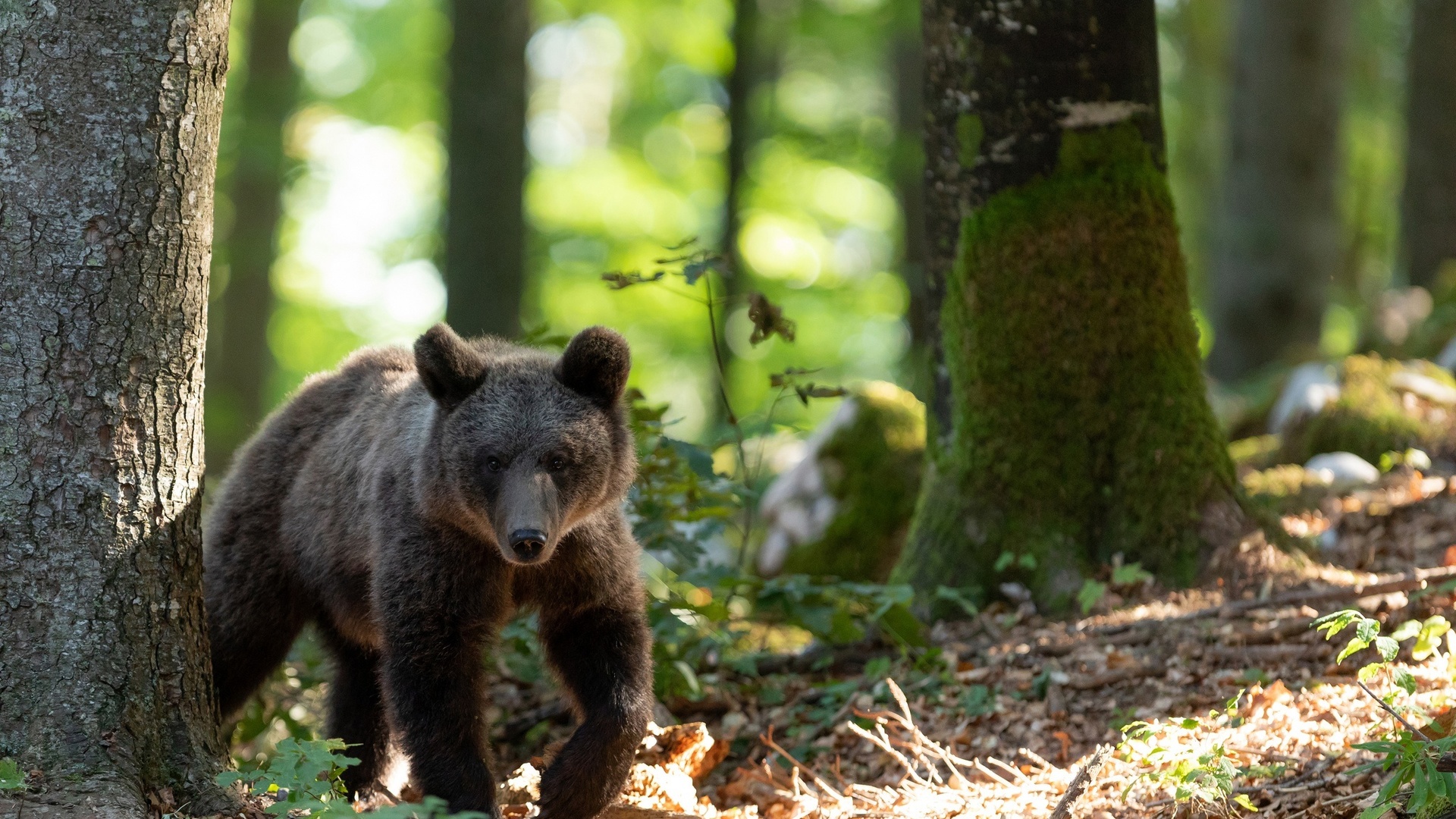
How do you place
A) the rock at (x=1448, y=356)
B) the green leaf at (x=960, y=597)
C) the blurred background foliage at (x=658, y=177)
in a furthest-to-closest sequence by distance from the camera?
1. the blurred background foliage at (x=658, y=177)
2. the rock at (x=1448, y=356)
3. the green leaf at (x=960, y=597)

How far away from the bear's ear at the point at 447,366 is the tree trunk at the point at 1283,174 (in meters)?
11.7

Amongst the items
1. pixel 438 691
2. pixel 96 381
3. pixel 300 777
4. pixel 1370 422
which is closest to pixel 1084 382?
pixel 1370 422

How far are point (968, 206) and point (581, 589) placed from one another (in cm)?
294

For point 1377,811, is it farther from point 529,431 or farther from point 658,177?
point 658,177

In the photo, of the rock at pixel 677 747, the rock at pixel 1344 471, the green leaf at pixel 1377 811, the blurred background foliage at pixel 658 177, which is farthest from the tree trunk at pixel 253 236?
the green leaf at pixel 1377 811

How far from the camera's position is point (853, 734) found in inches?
214

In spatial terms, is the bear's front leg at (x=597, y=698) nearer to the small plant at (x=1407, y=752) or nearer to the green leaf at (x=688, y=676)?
the green leaf at (x=688, y=676)

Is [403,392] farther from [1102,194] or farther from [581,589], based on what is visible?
[1102,194]

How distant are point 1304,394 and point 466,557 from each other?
22.1ft

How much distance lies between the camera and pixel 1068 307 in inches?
237

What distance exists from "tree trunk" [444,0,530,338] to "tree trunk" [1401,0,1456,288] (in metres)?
9.20

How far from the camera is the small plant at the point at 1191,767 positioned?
3.55 metres

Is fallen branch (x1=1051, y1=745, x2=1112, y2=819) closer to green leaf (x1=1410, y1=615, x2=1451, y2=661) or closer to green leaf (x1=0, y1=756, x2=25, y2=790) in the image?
green leaf (x1=1410, y1=615, x2=1451, y2=661)

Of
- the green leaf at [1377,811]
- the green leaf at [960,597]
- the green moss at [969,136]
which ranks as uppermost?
the green moss at [969,136]
